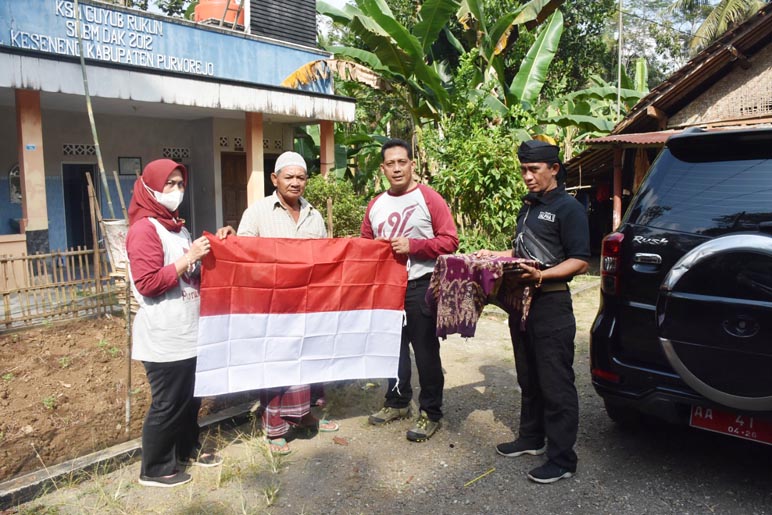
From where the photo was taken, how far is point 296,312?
390 cm

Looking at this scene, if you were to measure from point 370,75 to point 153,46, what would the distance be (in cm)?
403

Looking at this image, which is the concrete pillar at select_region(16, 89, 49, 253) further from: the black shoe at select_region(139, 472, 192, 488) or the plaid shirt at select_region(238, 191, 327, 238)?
the black shoe at select_region(139, 472, 192, 488)

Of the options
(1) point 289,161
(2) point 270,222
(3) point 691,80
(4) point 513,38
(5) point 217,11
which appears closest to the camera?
(1) point 289,161

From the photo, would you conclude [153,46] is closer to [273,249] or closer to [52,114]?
[52,114]

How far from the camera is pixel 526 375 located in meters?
3.79

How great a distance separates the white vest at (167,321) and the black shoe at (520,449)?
6.77 feet

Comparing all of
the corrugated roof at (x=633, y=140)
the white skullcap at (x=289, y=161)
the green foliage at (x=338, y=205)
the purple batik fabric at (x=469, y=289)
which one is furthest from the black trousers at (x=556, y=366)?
the corrugated roof at (x=633, y=140)

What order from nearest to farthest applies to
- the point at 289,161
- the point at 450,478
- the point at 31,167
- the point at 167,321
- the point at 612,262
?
the point at 167,321
the point at 612,262
the point at 450,478
the point at 289,161
the point at 31,167

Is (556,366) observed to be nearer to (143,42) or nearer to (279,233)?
(279,233)

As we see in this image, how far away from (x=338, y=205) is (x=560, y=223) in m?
7.69

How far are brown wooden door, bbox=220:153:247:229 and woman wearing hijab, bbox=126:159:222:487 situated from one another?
31.9 feet

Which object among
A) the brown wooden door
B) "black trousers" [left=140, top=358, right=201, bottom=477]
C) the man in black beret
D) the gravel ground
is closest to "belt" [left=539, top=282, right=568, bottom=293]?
the man in black beret

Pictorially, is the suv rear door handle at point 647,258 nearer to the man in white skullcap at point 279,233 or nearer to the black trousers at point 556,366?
the black trousers at point 556,366

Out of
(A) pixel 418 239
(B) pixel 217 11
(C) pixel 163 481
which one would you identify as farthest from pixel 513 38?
(C) pixel 163 481
